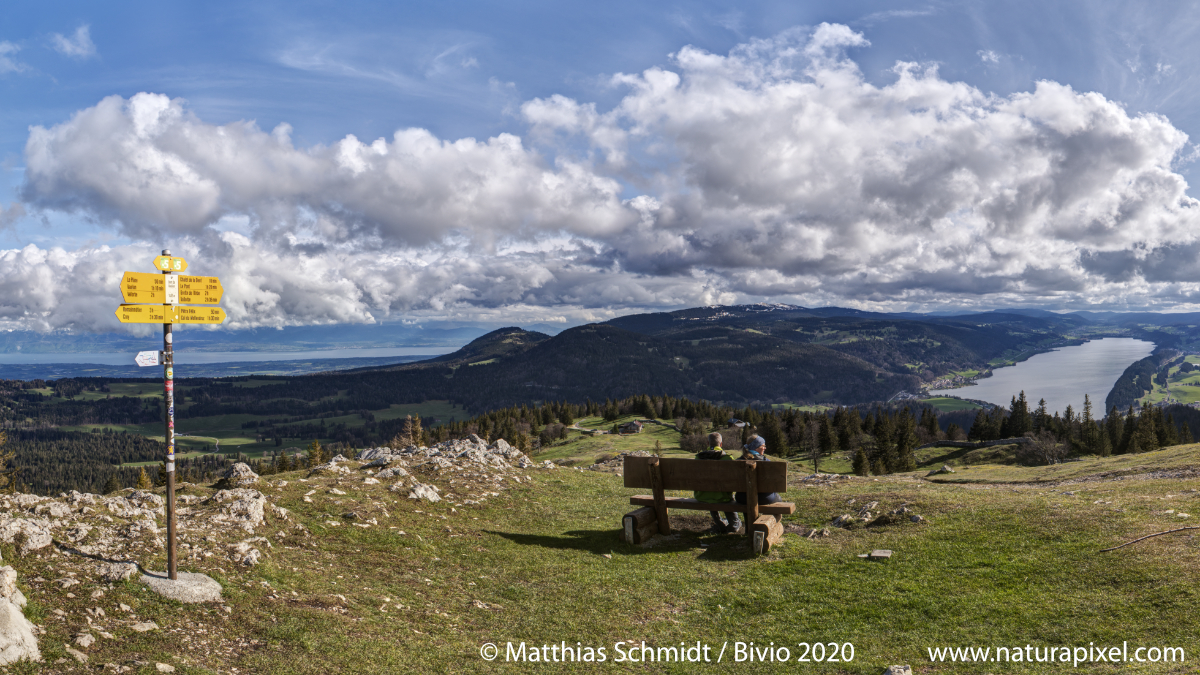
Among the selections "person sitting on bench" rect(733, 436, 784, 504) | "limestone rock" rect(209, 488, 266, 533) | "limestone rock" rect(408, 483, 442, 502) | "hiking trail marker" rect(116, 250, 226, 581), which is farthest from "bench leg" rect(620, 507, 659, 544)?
"hiking trail marker" rect(116, 250, 226, 581)

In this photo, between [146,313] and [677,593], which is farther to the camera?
[677,593]

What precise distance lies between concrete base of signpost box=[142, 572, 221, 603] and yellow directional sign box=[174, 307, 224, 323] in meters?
4.22

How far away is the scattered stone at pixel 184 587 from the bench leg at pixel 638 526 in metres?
8.79

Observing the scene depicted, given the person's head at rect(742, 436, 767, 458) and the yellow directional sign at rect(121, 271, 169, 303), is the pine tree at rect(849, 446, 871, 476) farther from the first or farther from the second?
the yellow directional sign at rect(121, 271, 169, 303)

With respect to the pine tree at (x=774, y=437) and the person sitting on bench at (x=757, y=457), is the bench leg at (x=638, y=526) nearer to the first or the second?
the person sitting on bench at (x=757, y=457)

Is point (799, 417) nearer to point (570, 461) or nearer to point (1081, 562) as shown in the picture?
point (570, 461)

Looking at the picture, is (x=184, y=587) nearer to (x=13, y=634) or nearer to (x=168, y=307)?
(x=13, y=634)

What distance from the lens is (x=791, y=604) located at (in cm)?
Result: 1025

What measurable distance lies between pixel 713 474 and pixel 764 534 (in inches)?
69.1

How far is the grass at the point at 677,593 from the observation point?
26.2 ft

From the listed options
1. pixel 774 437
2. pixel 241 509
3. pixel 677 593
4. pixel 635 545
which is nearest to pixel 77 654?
pixel 241 509

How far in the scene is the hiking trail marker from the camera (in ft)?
30.0

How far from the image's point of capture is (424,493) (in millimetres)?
17312

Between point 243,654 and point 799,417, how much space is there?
122066 mm
